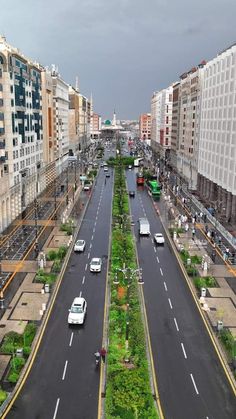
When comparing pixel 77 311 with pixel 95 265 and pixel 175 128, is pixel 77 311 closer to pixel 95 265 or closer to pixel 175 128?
pixel 95 265

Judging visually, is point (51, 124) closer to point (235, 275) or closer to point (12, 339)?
point (235, 275)

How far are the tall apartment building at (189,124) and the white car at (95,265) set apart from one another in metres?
64.8

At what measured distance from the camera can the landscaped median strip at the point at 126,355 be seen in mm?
27562

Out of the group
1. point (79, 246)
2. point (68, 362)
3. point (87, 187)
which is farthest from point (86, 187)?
point (68, 362)

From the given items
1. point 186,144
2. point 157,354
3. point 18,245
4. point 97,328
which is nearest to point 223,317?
point 157,354

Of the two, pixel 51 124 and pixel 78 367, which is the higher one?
pixel 51 124

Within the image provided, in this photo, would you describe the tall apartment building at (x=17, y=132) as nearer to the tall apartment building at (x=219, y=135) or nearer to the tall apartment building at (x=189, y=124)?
the tall apartment building at (x=219, y=135)

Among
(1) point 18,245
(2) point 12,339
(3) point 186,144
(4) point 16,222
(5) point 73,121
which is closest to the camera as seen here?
(2) point 12,339

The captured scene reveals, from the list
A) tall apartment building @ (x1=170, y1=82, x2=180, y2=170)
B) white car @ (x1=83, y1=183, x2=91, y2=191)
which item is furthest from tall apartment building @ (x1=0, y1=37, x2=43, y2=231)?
tall apartment building @ (x1=170, y1=82, x2=180, y2=170)

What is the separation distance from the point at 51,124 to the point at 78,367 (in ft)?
305

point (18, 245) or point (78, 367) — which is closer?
point (78, 367)

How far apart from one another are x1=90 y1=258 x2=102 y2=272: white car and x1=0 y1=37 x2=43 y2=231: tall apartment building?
2171cm

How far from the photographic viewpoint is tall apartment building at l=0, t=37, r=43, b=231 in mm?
71375

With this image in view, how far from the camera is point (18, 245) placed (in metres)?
64.5
